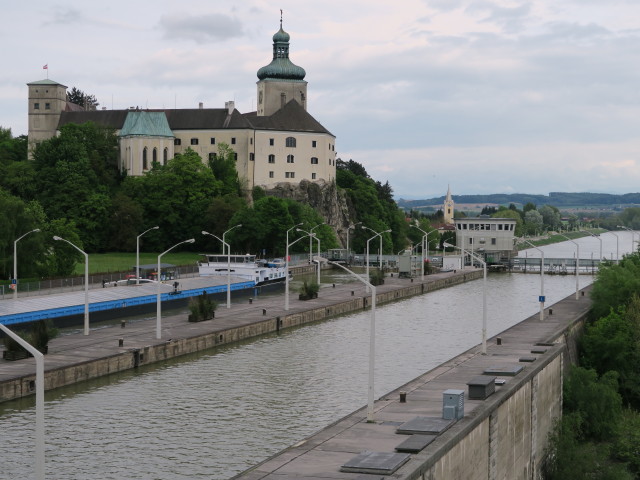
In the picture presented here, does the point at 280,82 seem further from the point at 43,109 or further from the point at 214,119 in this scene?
the point at 43,109

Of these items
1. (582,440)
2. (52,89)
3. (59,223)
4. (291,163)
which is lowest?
(582,440)

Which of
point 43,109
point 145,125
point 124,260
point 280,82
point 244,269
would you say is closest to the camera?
point 244,269

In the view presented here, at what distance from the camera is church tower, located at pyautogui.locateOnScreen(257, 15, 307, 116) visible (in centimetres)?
14588

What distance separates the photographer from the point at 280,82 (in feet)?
481

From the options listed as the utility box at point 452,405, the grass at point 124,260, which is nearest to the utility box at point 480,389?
the utility box at point 452,405

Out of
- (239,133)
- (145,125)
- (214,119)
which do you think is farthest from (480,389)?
(214,119)

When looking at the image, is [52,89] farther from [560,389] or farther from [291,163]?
[560,389]

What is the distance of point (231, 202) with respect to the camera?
118m

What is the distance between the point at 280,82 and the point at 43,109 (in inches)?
1362

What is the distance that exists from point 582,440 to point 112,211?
81.4m

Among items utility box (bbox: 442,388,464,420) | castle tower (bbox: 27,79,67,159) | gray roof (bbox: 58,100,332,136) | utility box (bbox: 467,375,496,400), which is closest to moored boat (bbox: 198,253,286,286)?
gray roof (bbox: 58,100,332,136)

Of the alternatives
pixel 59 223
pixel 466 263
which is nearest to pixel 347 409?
pixel 59 223

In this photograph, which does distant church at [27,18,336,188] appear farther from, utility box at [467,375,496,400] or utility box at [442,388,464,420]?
utility box at [442,388,464,420]

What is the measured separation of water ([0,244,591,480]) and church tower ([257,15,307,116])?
86.3 meters
